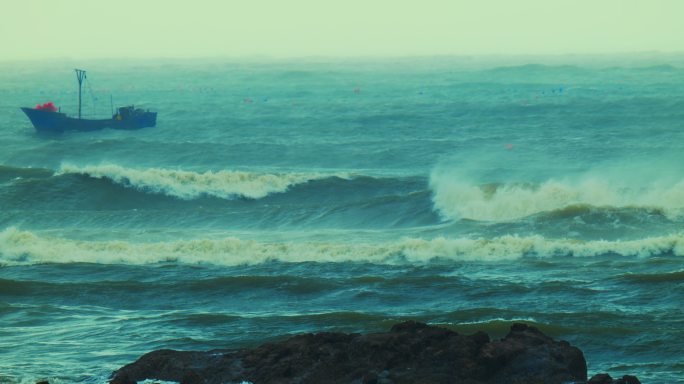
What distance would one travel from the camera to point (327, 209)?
3875cm

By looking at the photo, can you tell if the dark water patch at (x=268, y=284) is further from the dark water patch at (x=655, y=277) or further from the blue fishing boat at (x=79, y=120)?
the blue fishing boat at (x=79, y=120)

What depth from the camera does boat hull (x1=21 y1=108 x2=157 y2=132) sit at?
69.4 meters

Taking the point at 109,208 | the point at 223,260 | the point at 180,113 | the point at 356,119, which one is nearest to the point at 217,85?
the point at 180,113

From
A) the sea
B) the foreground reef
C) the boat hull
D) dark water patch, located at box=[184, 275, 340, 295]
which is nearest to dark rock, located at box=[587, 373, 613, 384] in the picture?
the foreground reef

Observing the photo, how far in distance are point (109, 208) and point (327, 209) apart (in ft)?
29.0

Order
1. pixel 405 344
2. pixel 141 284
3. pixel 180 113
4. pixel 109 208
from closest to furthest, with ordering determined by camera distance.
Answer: pixel 405 344
pixel 141 284
pixel 109 208
pixel 180 113

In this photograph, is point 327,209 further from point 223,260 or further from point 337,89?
point 337,89

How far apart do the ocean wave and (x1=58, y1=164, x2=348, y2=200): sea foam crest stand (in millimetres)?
11490

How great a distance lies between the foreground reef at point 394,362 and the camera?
15344mm

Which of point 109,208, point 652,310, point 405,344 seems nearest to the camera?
point 405,344

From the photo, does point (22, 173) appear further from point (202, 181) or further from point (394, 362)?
point (394, 362)

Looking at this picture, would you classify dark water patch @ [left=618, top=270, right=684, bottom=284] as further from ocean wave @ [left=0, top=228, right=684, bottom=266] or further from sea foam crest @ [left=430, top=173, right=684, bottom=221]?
sea foam crest @ [left=430, top=173, right=684, bottom=221]

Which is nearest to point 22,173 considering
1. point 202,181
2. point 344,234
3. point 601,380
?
point 202,181

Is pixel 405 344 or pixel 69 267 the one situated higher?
pixel 405 344
